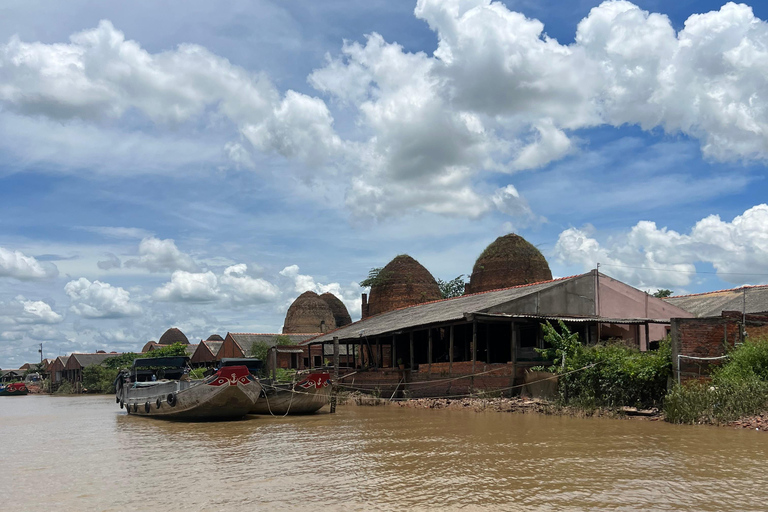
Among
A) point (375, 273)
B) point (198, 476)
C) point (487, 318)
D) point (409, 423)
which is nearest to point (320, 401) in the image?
point (409, 423)

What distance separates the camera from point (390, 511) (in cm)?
712

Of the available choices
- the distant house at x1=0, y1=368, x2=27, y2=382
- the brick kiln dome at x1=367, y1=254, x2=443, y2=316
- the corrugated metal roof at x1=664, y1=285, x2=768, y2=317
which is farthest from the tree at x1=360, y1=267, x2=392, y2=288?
the distant house at x1=0, y1=368, x2=27, y2=382

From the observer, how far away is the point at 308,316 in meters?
61.6

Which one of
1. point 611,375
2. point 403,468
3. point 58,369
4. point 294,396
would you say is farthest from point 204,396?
point 58,369

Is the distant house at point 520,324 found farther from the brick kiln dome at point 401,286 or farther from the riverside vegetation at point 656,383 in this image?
the brick kiln dome at point 401,286

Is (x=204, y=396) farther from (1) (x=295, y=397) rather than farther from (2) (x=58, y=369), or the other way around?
(2) (x=58, y=369)

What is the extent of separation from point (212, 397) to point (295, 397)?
9.02 feet

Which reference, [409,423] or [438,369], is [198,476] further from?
[438,369]

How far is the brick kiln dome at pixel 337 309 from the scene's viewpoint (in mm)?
68125

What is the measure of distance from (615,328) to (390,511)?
62.1 feet

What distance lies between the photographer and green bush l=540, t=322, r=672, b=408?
1605 centimetres

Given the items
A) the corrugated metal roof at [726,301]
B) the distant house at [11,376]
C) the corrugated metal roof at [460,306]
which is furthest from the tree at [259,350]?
the distant house at [11,376]

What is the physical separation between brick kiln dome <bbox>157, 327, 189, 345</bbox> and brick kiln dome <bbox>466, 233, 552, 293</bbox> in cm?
5166

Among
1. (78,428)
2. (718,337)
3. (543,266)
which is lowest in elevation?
(78,428)
